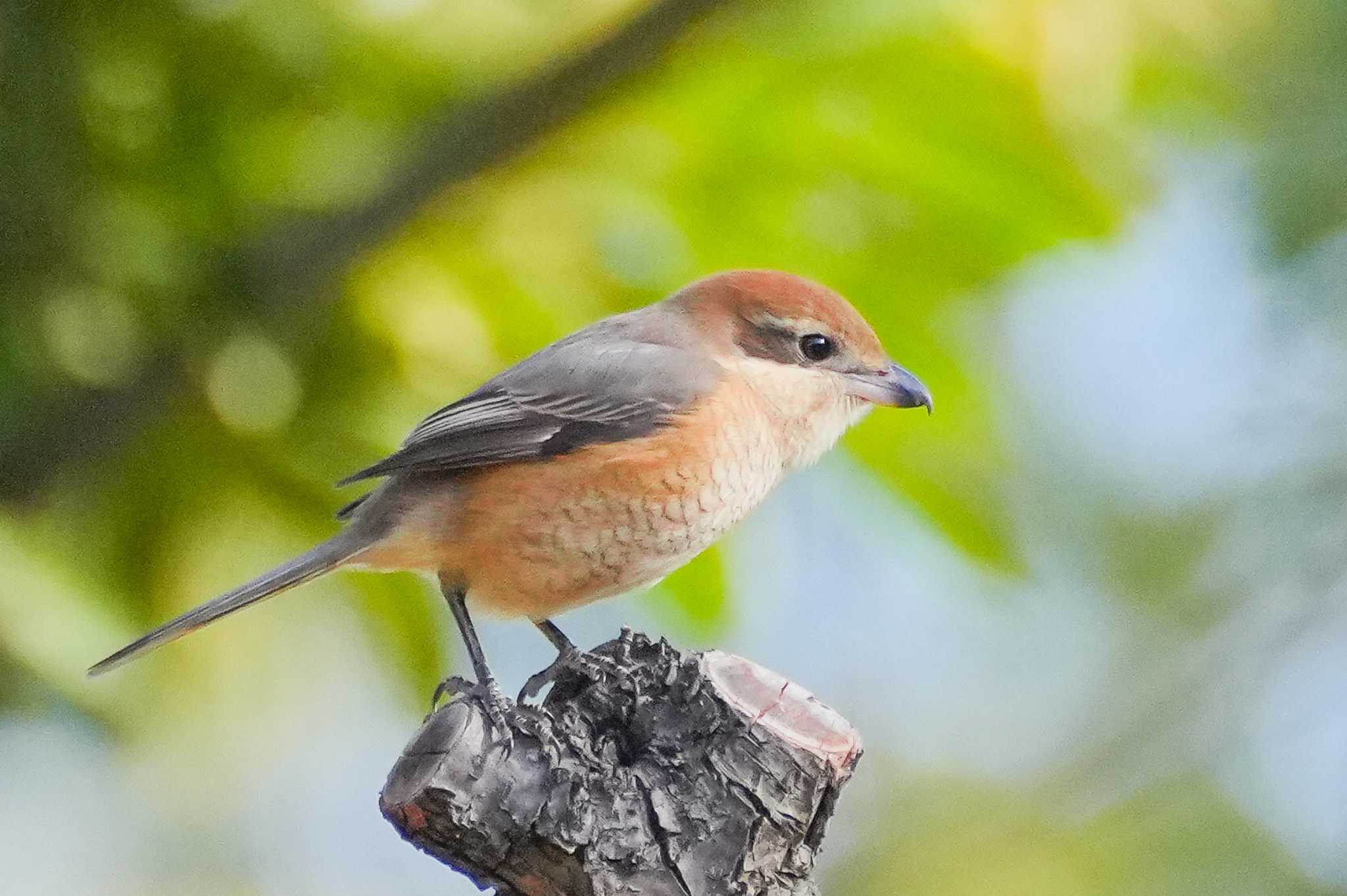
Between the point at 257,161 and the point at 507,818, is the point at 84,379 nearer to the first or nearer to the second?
the point at 257,161

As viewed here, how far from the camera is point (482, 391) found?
2.50 m

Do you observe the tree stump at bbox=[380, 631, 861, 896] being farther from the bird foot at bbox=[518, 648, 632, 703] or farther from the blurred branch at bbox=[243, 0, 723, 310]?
the blurred branch at bbox=[243, 0, 723, 310]

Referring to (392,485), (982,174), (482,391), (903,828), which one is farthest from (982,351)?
(903,828)

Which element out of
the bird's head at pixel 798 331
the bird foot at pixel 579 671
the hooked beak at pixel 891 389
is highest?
the bird's head at pixel 798 331

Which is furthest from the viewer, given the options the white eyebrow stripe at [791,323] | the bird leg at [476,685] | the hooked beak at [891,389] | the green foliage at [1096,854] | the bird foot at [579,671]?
the green foliage at [1096,854]

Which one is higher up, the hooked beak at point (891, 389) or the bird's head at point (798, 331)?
the bird's head at point (798, 331)

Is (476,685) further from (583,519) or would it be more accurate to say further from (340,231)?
(340,231)

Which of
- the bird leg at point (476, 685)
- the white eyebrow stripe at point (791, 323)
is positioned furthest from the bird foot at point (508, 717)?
the white eyebrow stripe at point (791, 323)

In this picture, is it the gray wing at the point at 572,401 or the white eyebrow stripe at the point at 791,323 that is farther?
the white eyebrow stripe at the point at 791,323

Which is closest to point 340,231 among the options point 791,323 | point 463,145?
point 463,145

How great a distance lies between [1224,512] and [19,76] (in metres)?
3.08

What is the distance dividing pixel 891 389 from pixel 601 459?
0.54 meters

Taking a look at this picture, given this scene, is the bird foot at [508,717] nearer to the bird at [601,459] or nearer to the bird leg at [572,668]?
the bird leg at [572,668]

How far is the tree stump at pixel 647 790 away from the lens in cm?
180
